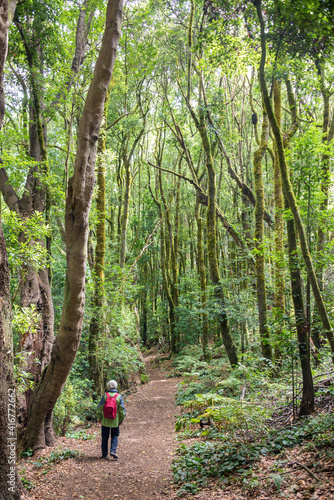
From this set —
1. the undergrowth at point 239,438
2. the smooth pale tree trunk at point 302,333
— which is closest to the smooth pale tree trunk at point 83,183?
the undergrowth at point 239,438

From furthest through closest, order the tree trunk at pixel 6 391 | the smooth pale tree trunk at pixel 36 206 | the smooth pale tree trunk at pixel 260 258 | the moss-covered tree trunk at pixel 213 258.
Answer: the moss-covered tree trunk at pixel 213 258 < the smooth pale tree trunk at pixel 260 258 < the smooth pale tree trunk at pixel 36 206 < the tree trunk at pixel 6 391

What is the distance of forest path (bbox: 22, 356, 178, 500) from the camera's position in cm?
456

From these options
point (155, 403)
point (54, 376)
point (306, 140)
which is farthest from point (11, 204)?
point (155, 403)

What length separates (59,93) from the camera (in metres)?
8.34

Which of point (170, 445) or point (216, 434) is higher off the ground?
point (216, 434)

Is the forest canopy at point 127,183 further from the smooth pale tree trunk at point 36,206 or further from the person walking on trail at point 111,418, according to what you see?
the person walking on trail at point 111,418

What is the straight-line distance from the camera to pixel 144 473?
17.2 ft

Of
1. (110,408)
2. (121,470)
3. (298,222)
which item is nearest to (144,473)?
(121,470)

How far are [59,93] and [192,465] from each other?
8860mm

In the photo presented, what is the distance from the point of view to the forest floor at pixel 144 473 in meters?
3.27

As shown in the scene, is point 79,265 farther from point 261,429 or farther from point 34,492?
point 261,429

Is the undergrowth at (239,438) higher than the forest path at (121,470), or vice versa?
the undergrowth at (239,438)

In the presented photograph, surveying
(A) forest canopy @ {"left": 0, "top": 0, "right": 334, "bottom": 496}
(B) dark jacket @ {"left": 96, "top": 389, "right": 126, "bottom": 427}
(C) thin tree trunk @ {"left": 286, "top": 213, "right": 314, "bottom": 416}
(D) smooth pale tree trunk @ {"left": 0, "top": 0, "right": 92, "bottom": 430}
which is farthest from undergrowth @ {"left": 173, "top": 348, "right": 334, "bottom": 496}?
(D) smooth pale tree trunk @ {"left": 0, "top": 0, "right": 92, "bottom": 430}

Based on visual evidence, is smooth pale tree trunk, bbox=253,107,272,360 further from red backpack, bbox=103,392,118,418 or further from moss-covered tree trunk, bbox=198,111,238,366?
red backpack, bbox=103,392,118,418
